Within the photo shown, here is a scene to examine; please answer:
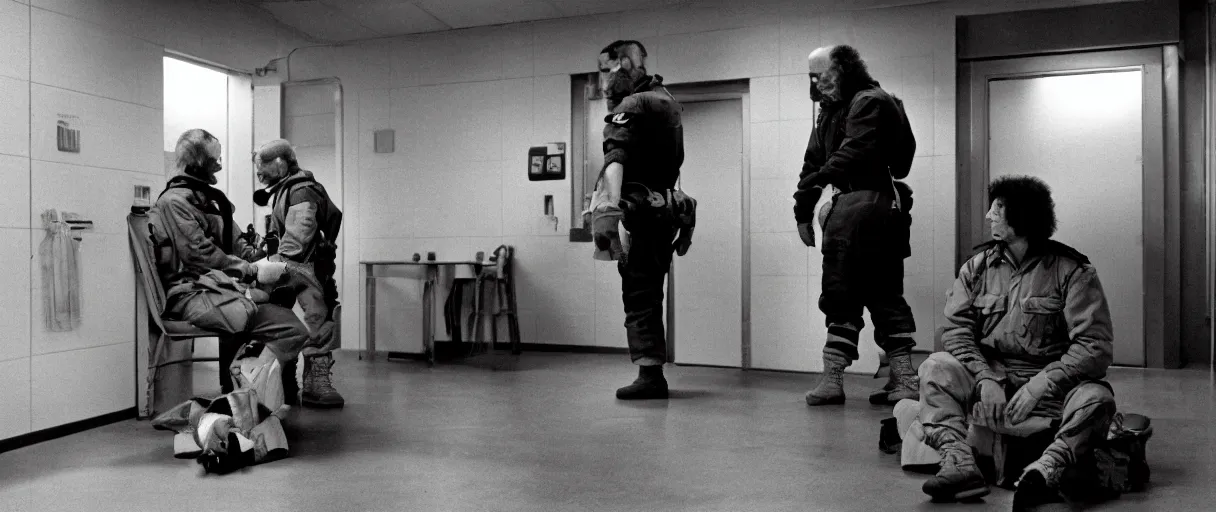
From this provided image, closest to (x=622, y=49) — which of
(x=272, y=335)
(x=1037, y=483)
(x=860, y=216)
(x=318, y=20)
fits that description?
(x=860, y=216)

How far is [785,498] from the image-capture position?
10.0 ft

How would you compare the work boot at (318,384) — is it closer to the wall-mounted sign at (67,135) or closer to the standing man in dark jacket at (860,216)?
the wall-mounted sign at (67,135)

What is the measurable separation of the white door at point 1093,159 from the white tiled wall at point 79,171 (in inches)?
232

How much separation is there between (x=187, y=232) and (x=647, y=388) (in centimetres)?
264

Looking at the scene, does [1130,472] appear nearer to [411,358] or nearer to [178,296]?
Answer: [178,296]

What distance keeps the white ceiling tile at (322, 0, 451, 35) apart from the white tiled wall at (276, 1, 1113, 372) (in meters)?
0.21

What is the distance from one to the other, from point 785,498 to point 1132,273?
4990mm

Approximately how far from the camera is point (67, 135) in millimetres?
4445

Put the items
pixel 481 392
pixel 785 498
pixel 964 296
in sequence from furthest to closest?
1. pixel 481 392
2. pixel 964 296
3. pixel 785 498

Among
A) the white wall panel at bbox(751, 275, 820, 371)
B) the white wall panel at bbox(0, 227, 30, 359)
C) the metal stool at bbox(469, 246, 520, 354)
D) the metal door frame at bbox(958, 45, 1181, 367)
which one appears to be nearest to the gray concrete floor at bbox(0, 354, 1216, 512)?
the white wall panel at bbox(0, 227, 30, 359)

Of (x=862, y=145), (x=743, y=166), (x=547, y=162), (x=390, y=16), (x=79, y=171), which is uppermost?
(x=390, y=16)

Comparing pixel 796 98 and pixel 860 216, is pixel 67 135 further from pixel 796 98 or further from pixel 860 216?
pixel 796 98

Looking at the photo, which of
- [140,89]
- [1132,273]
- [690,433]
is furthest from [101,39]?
[1132,273]

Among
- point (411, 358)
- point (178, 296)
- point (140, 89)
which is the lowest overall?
point (411, 358)
